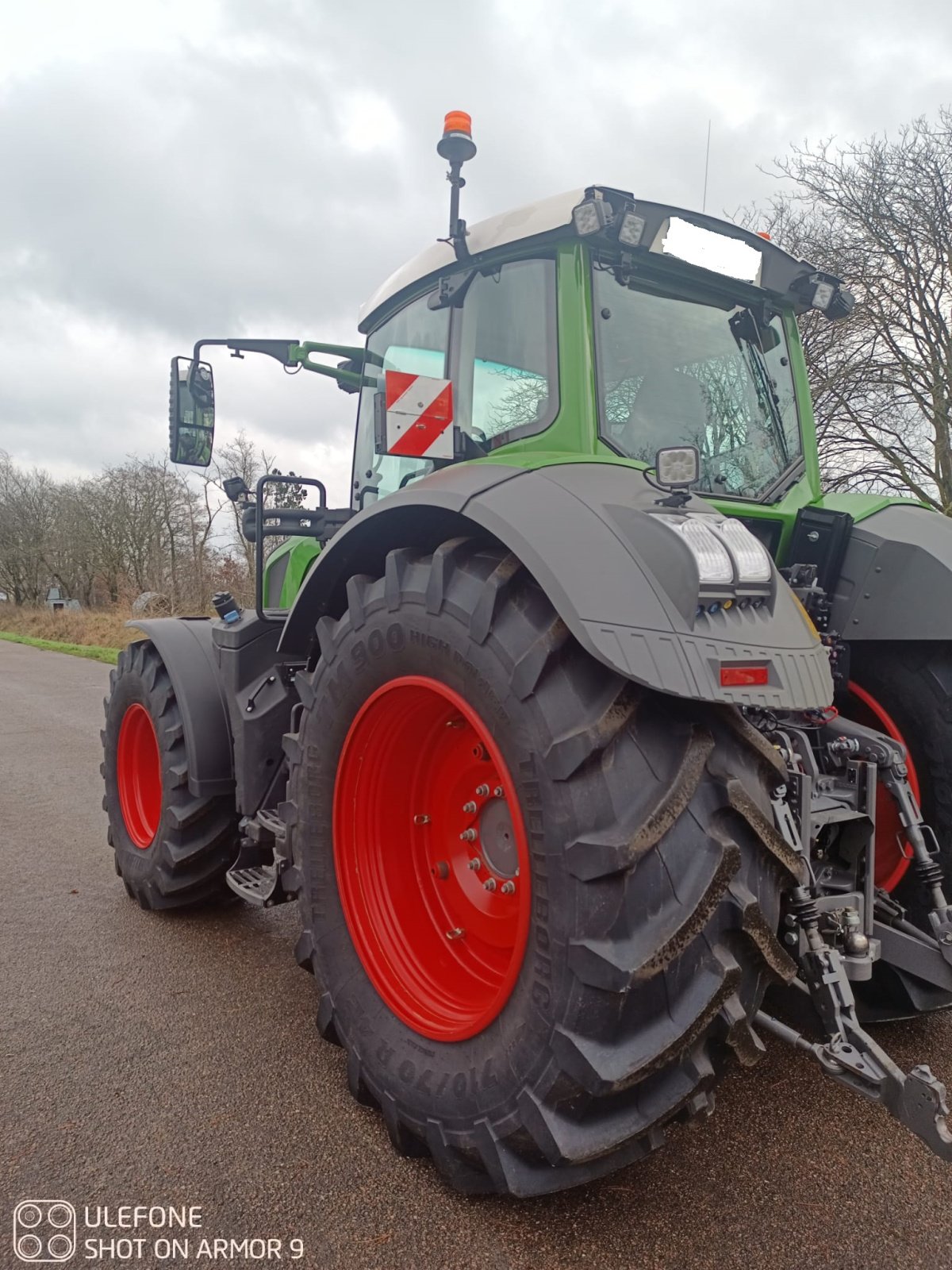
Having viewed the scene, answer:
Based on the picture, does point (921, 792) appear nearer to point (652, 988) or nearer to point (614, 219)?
point (652, 988)

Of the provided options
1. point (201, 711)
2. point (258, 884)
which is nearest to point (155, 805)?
point (201, 711)

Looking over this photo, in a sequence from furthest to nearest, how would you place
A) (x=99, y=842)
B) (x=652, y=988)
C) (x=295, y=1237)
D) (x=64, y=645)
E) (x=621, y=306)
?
(x=64, y=645)
(x=99, y=842)
(x=621, y=306)
(x=295, y=1237)
(x=652, y=988)

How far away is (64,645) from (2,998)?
2056 cm

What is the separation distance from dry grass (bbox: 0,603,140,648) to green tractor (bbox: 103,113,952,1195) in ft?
59.7

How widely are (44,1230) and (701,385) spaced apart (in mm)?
2703

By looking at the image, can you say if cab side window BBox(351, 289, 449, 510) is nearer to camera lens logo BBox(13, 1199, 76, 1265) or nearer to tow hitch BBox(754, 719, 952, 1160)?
tow hitch BBox(754, 719, 952, 1160)

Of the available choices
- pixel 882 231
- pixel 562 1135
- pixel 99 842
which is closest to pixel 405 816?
pixel 562 1135

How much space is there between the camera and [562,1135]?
5.24 ft

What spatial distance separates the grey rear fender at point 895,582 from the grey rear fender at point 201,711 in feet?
7.39

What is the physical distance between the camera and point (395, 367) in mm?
3082

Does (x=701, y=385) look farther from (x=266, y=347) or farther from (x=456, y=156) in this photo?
(x=266, y=347)

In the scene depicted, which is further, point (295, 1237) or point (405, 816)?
point (405, 816)

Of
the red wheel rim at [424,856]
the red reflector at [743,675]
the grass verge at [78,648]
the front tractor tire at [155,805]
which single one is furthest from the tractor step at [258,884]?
the grass verge at [78,648]

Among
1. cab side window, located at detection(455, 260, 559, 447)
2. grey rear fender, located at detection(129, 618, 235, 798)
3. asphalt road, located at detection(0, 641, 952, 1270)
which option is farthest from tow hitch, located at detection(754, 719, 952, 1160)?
grey rear fender, located at detection(129, 618, 235, 798)
